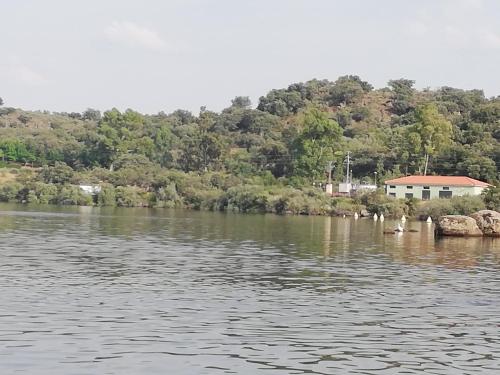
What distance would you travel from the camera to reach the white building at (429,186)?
410ft

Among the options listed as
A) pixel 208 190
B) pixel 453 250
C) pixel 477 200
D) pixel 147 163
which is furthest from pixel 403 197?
pixel 453 250

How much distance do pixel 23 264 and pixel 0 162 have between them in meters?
147

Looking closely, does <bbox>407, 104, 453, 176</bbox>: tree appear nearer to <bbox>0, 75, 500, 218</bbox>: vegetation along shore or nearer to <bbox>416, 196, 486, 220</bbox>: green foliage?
<bbox>0, 75, 500, 218</bbox>: vegetation along shore

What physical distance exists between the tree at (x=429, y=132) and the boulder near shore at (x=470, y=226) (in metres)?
62.0

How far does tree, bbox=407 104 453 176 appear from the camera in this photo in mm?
135250

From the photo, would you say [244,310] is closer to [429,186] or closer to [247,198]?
[429,186]

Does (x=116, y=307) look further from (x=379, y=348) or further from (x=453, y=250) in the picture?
(x=453, y=250)

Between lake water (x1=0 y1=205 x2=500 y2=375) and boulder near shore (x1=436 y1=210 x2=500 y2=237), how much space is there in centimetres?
1562

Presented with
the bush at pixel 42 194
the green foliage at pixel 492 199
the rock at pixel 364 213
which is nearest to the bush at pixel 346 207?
the rock at pixel 364 213

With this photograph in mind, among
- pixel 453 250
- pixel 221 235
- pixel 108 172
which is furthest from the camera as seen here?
pixel 108 172

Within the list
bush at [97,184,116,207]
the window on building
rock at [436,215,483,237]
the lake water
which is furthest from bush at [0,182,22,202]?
the lake water

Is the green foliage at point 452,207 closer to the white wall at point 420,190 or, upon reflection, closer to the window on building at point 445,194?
the white wall at point 420,190

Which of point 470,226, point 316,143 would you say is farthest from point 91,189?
point 470,226

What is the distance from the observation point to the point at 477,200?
10688 cm
